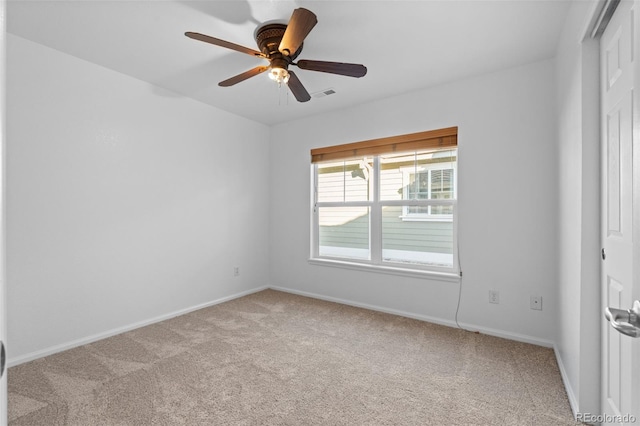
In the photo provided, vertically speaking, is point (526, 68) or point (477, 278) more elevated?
point (526, 68)

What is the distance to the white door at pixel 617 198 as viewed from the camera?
4.05 ft

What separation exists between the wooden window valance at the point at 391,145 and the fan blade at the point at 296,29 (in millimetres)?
1791

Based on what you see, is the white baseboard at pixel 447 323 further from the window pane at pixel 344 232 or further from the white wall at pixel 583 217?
the white wall at pixel 583 217

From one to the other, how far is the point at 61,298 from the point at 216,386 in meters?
1.63

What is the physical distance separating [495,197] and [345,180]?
5.79 feet

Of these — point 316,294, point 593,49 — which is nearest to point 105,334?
point 316,294

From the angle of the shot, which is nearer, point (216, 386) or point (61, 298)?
point (216, 386)

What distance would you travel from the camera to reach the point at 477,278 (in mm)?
2945

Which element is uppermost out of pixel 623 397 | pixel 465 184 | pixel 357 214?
pixel 465 184

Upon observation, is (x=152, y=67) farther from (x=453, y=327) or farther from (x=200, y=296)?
(x=453, y=327)

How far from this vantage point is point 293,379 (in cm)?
209

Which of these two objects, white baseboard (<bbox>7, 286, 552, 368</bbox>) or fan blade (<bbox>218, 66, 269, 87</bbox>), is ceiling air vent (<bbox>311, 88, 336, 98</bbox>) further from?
white baseboard (<bbox>7, 286, 552, 368</bbox>)

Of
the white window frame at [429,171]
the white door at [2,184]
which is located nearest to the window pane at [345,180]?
the white window frame at [429,171]

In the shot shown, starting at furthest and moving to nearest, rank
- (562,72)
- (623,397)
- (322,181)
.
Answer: (322,181) → (562,72) → (623,397)
